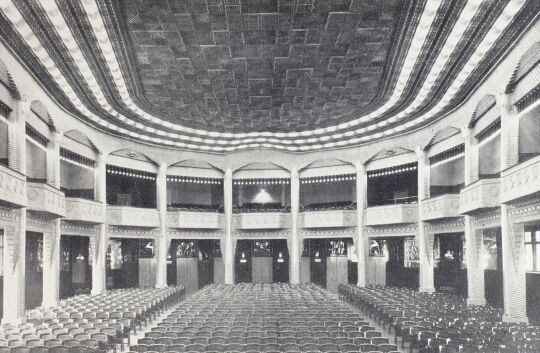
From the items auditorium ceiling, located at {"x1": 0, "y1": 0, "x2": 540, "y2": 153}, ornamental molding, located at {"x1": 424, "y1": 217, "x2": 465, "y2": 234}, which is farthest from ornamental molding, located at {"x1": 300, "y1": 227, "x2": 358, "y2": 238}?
auditorium ceiling, located at {"x1": 0, "y1": 0, "x2": 540, "y2": 153}

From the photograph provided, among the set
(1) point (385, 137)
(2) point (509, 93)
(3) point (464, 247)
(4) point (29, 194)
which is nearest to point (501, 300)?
(3) point (464, 247)

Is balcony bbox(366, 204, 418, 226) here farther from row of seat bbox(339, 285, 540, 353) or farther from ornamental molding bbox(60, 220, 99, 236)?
ornamental molding bbox(60, 220, 99, 236)

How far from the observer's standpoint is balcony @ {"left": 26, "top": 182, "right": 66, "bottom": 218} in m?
18.4

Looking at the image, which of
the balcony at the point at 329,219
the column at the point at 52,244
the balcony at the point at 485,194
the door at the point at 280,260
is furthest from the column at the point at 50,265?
the balcony at the point at 485,194

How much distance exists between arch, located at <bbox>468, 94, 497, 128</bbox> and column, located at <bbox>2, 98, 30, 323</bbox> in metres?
14.9

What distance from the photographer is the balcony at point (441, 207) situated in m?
23.0

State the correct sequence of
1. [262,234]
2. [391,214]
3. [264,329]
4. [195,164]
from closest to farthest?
[264,329] → [391,214] → [262,234] → [195,164]

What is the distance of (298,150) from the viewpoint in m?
31.9

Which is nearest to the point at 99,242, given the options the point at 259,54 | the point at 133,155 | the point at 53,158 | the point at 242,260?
the point at 133,155

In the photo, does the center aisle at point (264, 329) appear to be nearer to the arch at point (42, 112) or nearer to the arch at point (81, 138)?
the arch at point (42, 112)

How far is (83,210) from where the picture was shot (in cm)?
2378

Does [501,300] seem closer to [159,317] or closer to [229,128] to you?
[159,317]

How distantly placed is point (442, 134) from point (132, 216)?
15.4 meters

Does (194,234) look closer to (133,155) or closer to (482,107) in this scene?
(133,155)
